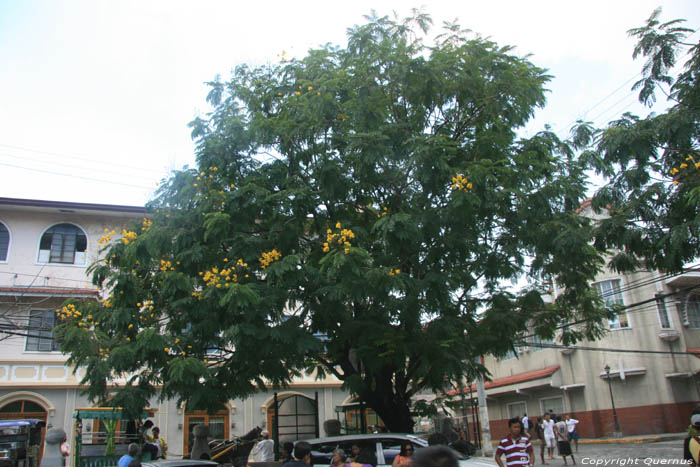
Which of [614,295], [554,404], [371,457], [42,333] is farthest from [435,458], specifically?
[554,404]

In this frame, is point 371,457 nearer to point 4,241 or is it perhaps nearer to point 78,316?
point 78,316

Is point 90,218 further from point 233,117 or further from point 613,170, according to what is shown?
point 613,170

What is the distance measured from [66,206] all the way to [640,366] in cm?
2618

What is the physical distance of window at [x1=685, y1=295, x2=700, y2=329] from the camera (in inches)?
1141

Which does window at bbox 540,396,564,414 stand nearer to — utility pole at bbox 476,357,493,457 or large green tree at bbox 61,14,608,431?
utility pole at bbox 476,357,493,457

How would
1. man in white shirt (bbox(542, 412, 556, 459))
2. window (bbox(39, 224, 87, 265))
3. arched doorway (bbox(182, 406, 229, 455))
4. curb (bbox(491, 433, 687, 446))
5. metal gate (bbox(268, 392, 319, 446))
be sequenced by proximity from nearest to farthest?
1. man in white shirt (bbox(542, 412, 556, 459))
2. metal gate (bbox(268, 392, 319, 446))
3. arched doorway (bbox(182, 406, 229, 455))
4. window (bbox(39, 224, 87, 265))
5. curb (bbox(491, 433, 687, 446))

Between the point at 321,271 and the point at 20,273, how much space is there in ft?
54.7

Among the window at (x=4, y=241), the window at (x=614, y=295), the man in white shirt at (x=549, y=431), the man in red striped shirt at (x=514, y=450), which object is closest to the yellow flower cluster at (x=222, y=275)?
the man in red striped shirt at (x=514, y=450)

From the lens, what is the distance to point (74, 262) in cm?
2267

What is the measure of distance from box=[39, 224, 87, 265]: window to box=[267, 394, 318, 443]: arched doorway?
31.1 feet

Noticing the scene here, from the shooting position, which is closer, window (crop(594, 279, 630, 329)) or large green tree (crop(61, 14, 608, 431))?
large green tree (crop(61, 14, 608, 431))

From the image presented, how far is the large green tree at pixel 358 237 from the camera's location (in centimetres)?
1070

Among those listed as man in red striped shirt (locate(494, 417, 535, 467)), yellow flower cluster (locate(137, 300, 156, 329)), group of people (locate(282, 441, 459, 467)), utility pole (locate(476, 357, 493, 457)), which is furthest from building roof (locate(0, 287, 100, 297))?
man in red striped shirt (locate(494, 417, 535, 467))

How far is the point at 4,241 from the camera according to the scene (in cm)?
2227
